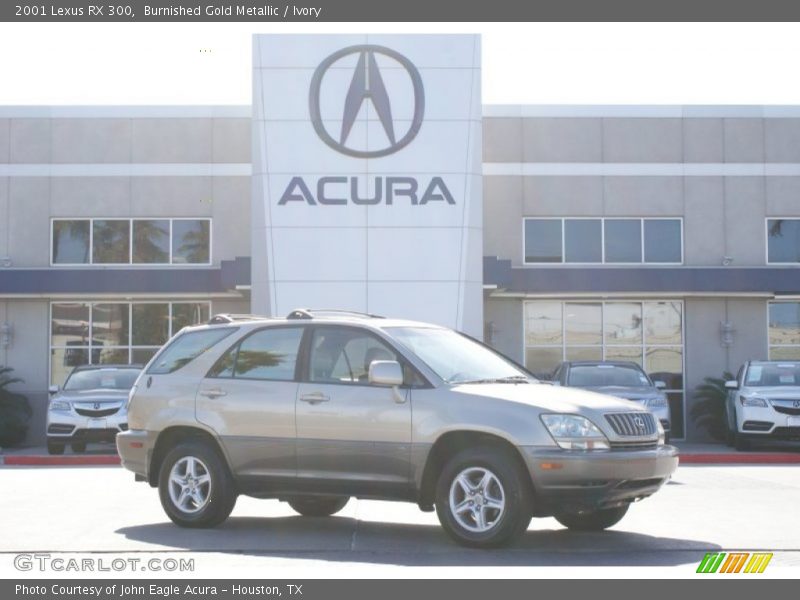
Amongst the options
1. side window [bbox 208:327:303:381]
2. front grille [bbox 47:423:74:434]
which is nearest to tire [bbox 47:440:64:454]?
front grille [bbox 47:423:74:434]

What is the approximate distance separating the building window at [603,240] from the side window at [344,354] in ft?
62.2

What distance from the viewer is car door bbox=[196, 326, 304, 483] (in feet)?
35.7

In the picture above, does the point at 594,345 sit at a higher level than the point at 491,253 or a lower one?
lower

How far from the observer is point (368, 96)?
27.3 m

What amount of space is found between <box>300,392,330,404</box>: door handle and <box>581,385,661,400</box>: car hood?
11904mm

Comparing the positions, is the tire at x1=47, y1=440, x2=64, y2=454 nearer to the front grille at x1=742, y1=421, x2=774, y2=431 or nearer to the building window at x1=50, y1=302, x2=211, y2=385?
the building window at x1=50, y1=302, x2=211, y2=385

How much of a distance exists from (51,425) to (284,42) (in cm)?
957

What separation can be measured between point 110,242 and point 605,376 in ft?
41.4

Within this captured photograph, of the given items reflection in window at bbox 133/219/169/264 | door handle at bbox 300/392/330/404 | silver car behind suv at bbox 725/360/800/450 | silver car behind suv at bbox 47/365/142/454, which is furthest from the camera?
reflection in window at bbox 133/219/169/264

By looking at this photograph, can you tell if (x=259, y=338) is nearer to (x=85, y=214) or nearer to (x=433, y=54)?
(x=433, y=54)

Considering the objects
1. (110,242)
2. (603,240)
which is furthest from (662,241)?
(110,242)

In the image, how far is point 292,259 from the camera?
26906mm

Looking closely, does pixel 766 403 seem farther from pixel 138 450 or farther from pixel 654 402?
pixel 138 450

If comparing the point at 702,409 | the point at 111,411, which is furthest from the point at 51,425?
the point at 702,409
